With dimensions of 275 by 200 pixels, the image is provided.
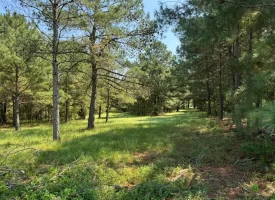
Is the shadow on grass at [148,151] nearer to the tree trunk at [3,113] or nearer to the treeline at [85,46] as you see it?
the treeline at [85,46]

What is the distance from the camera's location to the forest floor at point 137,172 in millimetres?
3865

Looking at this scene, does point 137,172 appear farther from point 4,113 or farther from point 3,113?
point 3,113

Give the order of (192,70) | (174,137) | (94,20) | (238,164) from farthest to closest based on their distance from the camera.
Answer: (192,70) < (94,20) < (174,137) < (238,164)

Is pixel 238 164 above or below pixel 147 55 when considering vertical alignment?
below

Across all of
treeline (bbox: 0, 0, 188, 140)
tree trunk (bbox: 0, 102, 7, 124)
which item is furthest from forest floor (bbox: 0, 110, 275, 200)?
tree trunk (bbox: 0, 102, 7, 124)

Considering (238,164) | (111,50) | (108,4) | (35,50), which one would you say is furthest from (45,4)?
(238,164)

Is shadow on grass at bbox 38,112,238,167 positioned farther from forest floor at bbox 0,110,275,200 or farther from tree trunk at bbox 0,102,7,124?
tree trunk at bbox 0,102,7,124

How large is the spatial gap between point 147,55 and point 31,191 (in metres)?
9.23

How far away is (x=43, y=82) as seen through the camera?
56.2 feet

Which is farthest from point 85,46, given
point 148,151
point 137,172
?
point 137,172

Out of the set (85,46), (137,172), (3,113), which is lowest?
(137,172)

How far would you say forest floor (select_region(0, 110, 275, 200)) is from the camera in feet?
12.7

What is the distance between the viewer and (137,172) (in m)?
5.18

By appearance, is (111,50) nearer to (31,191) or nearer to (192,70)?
(192,70)
